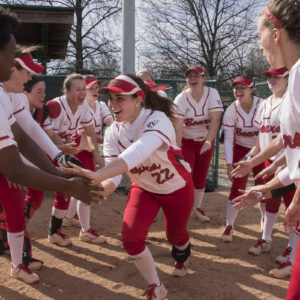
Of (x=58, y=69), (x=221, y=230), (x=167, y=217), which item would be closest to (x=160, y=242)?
(x=221, y=230)

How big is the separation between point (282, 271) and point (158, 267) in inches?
50.9

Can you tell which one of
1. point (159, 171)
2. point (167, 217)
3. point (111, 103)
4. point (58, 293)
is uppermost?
point (111, 103)

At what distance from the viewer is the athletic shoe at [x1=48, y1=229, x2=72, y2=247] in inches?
172

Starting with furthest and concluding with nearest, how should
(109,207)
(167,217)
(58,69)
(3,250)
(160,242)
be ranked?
1. (58,69)
2. (109,207)
3. (160,242)
4. (3,250)
5. (167,217)

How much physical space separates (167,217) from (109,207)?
299 centimetres

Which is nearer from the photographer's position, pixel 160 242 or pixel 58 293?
pixel 58 293

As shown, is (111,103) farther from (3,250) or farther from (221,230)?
(221,230)

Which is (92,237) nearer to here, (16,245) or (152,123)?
(16,245)

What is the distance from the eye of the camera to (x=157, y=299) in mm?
3045

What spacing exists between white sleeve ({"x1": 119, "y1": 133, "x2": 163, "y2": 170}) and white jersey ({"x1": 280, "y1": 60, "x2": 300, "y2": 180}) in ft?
3.31

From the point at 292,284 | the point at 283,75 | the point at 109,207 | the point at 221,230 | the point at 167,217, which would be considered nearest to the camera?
the point at 292,284

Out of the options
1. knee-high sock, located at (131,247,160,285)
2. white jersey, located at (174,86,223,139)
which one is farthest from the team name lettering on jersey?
white jersey, located at (174,86,223,139)

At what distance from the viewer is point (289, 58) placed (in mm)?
1875

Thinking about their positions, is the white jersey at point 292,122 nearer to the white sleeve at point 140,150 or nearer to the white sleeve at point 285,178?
the white sleeve at point 285,178
